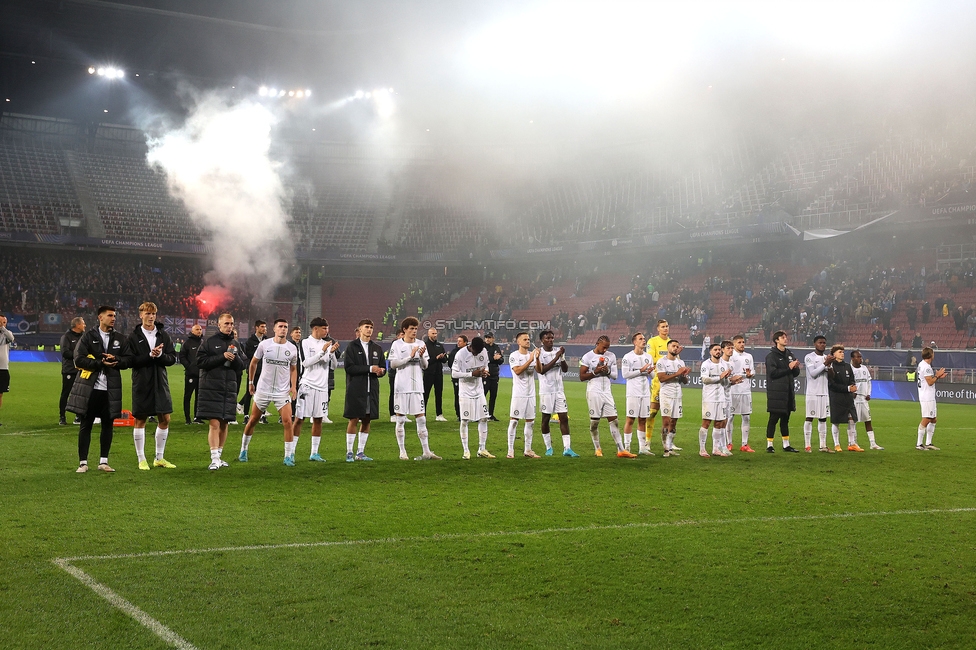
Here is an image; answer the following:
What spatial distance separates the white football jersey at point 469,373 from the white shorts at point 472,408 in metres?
0.05

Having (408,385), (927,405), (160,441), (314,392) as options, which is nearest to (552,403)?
(408,385)

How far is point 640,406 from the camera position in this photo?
540 inches

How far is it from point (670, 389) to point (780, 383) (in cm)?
220

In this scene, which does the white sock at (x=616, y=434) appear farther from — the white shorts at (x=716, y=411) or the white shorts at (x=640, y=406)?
the white shorts at (x=716, y=411)

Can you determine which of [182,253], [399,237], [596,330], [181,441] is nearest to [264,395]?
[181,441]

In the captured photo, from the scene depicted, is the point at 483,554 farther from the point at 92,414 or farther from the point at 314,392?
the point at 314,392

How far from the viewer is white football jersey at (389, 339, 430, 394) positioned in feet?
41.9

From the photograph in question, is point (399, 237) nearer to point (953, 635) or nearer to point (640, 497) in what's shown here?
point (640, 497)

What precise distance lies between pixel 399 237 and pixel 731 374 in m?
46.1

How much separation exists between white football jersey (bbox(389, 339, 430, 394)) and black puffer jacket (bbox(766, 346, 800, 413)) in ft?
20.4

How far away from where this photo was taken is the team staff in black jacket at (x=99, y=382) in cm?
1041

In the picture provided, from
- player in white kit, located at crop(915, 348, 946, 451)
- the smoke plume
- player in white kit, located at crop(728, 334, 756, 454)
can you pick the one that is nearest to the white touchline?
player in white kit, located at crop(728, 334, 756, 454)

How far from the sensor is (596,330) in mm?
44875

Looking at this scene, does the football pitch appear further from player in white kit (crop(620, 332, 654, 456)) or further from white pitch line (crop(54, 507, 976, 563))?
player in white kit (crop(620, 332, 654, 456))
